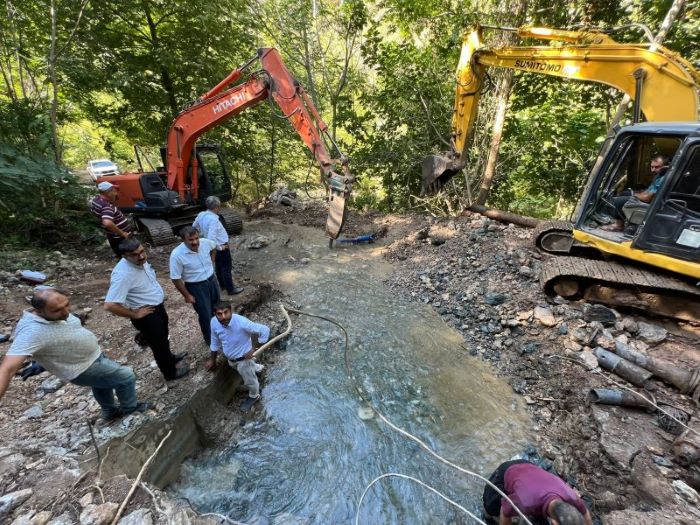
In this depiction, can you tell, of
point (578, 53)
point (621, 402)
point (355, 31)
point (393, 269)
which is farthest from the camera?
point (355, 31)

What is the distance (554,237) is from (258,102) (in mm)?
5917

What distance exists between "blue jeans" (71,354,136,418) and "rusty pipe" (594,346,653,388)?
463cm

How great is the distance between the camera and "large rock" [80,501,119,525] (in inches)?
76.7

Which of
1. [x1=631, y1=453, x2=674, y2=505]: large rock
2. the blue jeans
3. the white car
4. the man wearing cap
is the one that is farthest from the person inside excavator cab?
the white car

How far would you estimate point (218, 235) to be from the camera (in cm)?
470

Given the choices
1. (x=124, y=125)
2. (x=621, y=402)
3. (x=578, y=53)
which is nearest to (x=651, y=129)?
(x=578, y=53)

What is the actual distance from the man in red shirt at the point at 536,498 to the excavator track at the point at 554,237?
4357mm

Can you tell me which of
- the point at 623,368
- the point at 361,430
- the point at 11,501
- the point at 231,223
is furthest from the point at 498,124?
the point at 11,501

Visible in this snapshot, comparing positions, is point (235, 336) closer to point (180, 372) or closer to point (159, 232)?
point (180, 372)

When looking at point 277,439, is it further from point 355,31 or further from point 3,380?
point 355,31

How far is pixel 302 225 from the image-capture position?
9.15 metres

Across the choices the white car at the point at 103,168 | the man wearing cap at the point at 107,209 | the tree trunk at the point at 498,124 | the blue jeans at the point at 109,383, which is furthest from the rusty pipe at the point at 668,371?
the white car at the point at 103,168

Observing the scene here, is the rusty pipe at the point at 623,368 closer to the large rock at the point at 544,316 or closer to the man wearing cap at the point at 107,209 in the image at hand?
the large rock at the point at 544,316

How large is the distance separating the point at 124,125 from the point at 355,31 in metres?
7.26
